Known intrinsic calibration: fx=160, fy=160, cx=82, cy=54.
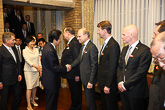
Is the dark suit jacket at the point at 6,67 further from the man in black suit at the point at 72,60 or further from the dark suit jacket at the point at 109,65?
the dark suit jacket at the point at 109,65

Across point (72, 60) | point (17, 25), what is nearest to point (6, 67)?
point (72, 60)

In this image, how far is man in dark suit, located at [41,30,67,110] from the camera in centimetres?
262

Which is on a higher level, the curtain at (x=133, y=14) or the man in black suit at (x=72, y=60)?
the curtain at (x=133, y=14)

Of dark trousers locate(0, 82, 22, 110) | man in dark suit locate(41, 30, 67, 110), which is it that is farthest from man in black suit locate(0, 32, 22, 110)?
man in dark suit locate(41, 30, 67, 110)

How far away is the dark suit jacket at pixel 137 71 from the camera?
2125 mm

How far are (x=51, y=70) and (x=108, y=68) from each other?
941 millimetres

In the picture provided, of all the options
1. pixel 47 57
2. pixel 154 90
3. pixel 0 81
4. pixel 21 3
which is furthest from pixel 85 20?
pixel 154 90

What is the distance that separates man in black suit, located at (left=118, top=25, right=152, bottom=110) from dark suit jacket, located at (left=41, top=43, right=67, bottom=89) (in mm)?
1098

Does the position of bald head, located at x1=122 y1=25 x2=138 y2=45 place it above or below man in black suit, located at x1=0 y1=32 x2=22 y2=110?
above

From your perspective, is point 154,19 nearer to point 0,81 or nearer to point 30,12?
point 0,81

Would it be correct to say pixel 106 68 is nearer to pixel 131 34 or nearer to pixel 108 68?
pixel 108 68

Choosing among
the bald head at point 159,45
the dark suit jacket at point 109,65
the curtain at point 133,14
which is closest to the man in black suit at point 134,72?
the dark suit jacket at point 109,65

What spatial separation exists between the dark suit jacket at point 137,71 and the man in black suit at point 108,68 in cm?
24

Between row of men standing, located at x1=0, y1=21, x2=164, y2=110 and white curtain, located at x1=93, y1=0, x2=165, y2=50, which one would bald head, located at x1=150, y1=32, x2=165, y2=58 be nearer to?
row of men standing, located at x1=0, y1=21, x2=164, y2=110
